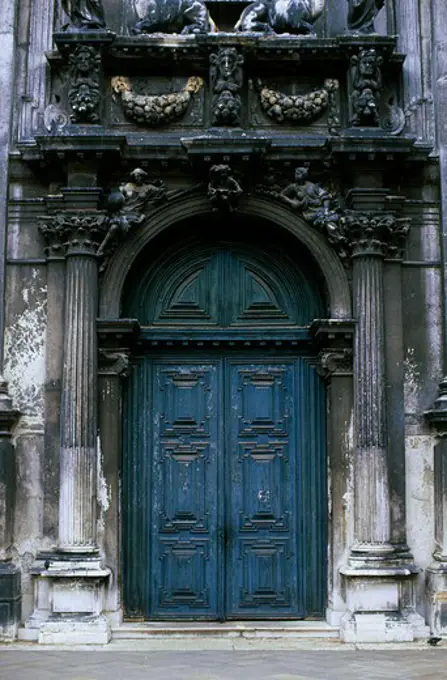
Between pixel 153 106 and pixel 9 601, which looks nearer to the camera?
pixel 9 601

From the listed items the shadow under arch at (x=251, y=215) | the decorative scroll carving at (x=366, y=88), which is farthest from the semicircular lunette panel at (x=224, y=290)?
the decorative scroll carving at (x=366, y=88)

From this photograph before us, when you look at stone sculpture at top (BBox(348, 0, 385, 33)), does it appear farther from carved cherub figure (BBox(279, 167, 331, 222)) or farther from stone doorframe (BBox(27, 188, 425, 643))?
stone doorframe (BBox(27, 188, 425, 643))

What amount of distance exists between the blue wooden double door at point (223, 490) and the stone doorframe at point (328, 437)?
0.31m

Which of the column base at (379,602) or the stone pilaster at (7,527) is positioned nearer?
the column base at (379,602)

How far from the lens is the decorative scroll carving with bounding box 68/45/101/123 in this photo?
11.8m

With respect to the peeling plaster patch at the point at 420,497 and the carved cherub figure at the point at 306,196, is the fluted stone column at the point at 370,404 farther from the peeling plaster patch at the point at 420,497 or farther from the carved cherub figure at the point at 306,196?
the carved cherub figure at the point at 306,196

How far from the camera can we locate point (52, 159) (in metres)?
11.7

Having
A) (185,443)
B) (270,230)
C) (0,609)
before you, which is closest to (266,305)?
(270,230)

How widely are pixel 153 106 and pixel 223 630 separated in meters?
6.08

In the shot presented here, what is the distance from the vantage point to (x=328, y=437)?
11930 millimetres

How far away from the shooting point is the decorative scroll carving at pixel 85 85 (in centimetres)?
1179

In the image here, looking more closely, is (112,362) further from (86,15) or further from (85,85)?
(86,15)

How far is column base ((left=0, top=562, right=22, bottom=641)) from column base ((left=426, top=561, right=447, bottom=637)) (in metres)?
4.52

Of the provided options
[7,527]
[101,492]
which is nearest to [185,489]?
[101,492]
